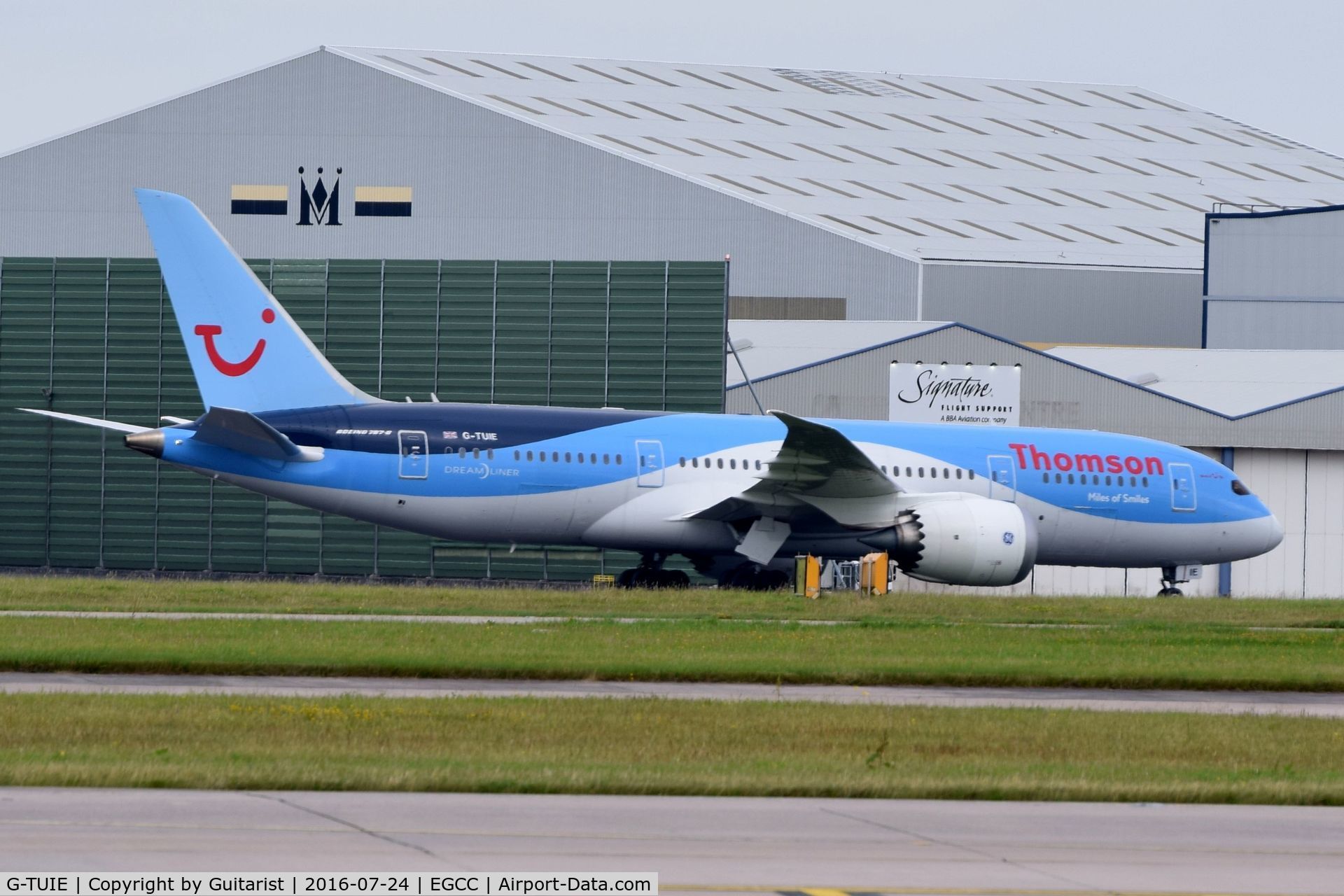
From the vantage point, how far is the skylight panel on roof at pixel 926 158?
3034 inches

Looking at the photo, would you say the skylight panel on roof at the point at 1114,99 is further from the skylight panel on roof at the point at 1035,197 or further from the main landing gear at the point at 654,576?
the main landing gear at the point at 654,576

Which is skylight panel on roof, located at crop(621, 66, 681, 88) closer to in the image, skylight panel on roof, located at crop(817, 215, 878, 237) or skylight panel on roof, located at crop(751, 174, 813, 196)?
skylight panel on roof, located at crop(751, 174, 813, 196)

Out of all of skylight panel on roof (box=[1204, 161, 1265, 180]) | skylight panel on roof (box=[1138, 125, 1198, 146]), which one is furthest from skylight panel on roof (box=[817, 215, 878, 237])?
skylight panel on roof (box=[1138, 125, 1198, 146])

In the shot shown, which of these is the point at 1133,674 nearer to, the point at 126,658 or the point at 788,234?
the point at 126,658

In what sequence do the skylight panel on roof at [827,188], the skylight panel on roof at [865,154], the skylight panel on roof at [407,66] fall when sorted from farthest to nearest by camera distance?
the skylight panel on roof at [865,154]
the skylight panel on roof at [407,66]
the skylight panel on roof at [827,188]

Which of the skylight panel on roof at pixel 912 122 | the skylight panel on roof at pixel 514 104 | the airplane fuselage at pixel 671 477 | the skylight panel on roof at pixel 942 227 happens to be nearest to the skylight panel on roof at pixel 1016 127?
the skylight panel on roof at pixel 912 122

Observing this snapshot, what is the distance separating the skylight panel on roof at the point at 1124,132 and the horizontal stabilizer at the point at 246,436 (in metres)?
61.4

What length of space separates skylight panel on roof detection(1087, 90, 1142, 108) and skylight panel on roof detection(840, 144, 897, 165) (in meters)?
21.3

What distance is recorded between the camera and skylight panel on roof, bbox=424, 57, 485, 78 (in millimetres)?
74000

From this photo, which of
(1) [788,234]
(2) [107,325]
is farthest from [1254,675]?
(1) [788,234]

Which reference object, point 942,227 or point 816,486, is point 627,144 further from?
point 816,486

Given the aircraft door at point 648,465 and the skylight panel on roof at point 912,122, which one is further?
the skylight panel on roof at point 912,122

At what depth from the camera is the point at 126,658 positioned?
20469 mm

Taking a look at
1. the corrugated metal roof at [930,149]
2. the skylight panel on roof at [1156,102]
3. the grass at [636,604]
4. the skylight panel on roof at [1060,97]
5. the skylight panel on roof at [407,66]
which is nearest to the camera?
the grass at [636,604]
